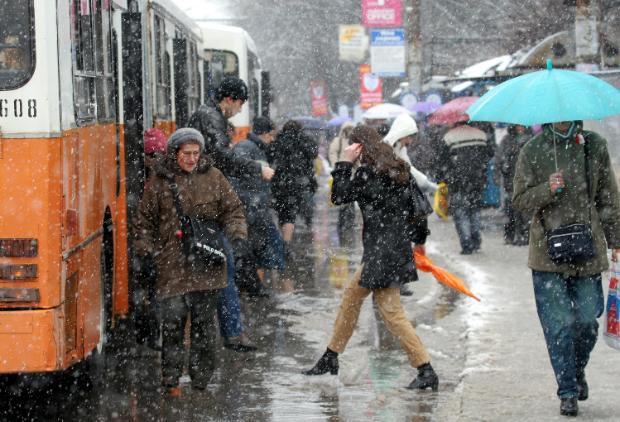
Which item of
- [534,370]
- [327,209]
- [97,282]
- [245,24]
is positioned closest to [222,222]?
[97,282]

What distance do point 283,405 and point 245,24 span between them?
199ft

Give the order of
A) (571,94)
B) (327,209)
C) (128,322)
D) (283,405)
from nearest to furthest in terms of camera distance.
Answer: (571,94) < (283,405) < (128,322) < (327,209)

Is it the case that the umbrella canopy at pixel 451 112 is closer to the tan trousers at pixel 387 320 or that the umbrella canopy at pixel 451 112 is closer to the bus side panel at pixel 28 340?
the tan trousers at pixel 387 320

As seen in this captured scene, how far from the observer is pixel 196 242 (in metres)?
7.66

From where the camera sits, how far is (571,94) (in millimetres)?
6676

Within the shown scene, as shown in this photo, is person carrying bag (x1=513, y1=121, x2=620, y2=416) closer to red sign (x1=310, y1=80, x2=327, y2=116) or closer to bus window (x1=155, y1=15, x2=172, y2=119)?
bus window (x1=155, y1=15, x2=172, y2=119)

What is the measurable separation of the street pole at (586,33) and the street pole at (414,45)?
49.3 feet

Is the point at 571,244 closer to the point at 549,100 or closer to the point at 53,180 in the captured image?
the point at 549,100

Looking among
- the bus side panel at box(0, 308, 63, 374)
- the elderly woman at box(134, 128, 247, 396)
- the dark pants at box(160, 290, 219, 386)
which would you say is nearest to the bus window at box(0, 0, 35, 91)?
the bus side panel at box(0, 308, 63, 374)

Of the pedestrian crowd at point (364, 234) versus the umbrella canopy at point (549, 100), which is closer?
the umbrella canopy at point (549, 100)

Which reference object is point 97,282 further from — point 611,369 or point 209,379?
point 611,369

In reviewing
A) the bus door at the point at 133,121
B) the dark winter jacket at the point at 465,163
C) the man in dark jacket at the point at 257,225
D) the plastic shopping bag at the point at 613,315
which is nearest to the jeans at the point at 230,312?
the bus door at the point at 133,121

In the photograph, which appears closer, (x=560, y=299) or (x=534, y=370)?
(x=560, y=299)

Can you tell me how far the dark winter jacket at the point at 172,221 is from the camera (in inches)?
302
